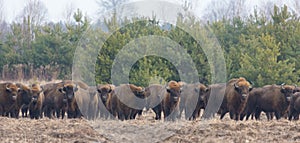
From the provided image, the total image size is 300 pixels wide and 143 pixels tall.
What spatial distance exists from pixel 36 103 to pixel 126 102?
3.26 meters

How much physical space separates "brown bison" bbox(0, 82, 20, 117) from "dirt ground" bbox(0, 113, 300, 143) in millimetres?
3776

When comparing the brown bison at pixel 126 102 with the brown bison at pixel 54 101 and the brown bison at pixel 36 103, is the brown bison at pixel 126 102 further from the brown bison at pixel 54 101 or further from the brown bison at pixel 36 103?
the brown bison at pixel 36 103

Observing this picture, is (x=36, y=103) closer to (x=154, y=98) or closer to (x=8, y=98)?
(x=8, y=98)

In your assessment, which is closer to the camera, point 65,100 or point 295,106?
point 295,106

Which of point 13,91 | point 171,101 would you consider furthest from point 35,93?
point 171,101

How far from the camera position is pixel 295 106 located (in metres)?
21.1

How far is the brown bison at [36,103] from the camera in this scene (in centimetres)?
2144

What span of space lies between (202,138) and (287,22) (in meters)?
18.4

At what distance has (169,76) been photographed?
97.3 ft

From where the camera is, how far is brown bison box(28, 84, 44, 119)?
2144cm

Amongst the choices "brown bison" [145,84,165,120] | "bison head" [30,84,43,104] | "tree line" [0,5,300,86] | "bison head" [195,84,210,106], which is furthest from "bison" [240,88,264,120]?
"bison head" [30,84,43,104]

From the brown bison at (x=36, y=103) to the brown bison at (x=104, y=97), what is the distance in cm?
213

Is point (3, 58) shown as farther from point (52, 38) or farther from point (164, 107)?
point (164, 107)

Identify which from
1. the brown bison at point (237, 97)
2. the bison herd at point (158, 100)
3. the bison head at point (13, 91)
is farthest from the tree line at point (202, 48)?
the bison head at point (13, 91)
